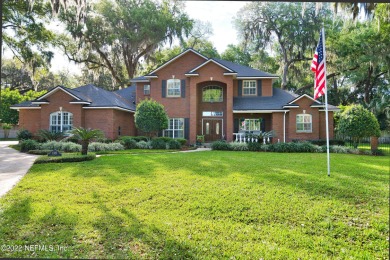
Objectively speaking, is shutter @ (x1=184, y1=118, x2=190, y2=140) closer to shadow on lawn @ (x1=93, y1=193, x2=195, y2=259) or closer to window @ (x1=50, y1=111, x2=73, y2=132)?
window @ (x1=50, y1=111, x2=73, y2=132)

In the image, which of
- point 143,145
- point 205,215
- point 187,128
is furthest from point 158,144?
point 205,215

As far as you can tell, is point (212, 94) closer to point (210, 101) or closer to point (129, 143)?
point (210, 101)

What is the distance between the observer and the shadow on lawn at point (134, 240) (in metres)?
2.31

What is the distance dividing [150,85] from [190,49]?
3042 millimetres

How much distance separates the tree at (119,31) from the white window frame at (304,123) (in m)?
5.73

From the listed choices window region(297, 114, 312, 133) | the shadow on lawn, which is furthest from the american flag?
window region(297, 114, 312, 133)

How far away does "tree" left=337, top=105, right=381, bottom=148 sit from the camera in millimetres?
3841

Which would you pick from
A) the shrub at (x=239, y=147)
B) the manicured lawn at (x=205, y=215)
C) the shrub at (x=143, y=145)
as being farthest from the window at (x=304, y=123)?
the shrub at (x=143, y=145)

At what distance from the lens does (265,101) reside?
11.8 metres

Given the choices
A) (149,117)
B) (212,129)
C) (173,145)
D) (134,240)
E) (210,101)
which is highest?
(210,101)

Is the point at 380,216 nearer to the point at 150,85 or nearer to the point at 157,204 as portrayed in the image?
the point at 157,204

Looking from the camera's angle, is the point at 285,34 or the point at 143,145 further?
the point at 143,145

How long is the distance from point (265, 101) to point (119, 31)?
26.8 ft

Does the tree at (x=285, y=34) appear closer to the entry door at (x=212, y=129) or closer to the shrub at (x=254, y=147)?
the shrub at (x=254, y=147)
